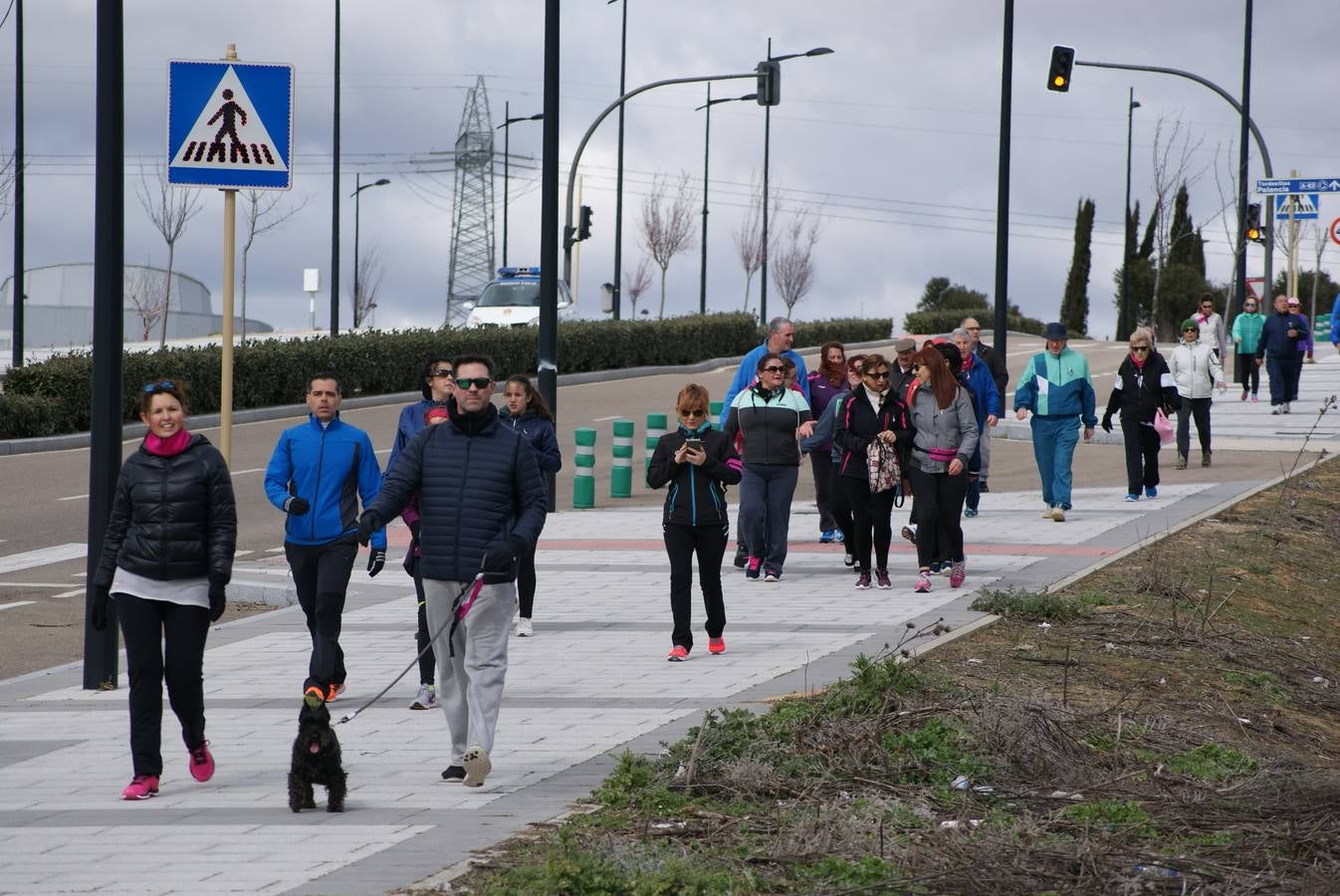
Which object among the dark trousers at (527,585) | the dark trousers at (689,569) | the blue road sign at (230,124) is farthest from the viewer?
the dark trousers at (527,585)

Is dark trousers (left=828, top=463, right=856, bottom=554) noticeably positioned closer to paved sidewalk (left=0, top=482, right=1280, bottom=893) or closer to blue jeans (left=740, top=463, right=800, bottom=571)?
paved sidewalk (left=0, top=482, right=1280, bottom=893)

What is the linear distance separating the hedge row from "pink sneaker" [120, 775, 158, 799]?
63.0 ft

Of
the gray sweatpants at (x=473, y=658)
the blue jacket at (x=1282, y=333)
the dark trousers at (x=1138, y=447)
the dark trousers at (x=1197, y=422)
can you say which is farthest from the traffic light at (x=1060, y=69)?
the gray sweatpants at (x=473, y=658)

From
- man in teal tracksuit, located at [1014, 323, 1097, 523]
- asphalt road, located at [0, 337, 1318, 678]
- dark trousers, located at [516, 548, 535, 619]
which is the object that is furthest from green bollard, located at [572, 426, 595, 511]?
dark trousers, located at [516, 548, 535, 619]

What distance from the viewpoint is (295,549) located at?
934 cm

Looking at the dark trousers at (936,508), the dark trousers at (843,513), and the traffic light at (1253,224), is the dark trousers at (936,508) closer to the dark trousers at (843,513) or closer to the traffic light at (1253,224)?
the dark trousers at (843,513)

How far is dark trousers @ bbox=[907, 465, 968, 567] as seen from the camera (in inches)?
531

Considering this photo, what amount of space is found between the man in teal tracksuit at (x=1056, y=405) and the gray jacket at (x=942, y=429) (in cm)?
356

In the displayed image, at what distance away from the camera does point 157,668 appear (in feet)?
26.0

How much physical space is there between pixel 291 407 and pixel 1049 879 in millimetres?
26406

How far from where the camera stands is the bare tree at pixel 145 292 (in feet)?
173

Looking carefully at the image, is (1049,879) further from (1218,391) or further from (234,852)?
(1218,391)

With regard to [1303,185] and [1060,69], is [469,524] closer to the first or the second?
[1060,69]

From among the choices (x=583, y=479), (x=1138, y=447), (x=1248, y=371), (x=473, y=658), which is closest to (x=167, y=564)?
(x=473, y=658)
